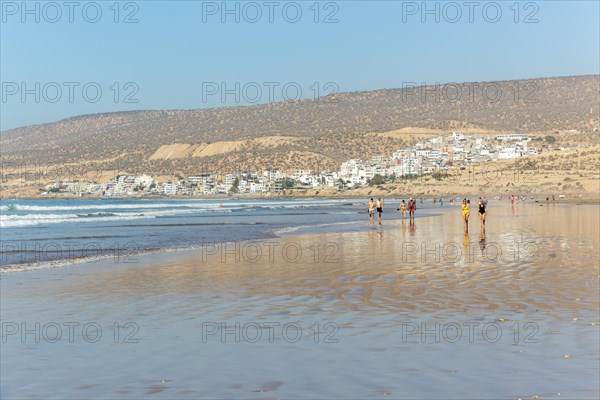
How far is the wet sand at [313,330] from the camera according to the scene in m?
7.89

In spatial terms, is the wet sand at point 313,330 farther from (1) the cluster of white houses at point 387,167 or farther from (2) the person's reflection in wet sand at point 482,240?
(1) the cluster of white houses at point 387,167

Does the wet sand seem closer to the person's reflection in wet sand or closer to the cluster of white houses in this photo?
the person's reflection in wet sand

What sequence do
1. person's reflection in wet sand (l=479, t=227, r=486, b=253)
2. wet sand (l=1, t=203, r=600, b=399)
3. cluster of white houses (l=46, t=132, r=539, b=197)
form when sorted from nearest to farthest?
1. wet sand (l=1, t=203, r=600, b=399)
2. person's reflection in wet sand (l=479, t=227, r=486, b=253)
3. cluster of white houses (l=46, t=132, r=539, b=197)

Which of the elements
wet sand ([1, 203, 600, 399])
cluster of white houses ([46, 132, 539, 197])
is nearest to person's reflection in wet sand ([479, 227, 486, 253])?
wet sand ([1, 203, 600, 399])

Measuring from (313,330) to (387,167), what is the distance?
159 metres

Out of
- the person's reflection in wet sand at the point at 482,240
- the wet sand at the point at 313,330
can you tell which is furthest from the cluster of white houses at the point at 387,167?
the wet sand at the point at 313,330

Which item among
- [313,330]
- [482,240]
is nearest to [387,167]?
[482,240]

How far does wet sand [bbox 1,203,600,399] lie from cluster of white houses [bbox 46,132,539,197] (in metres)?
137

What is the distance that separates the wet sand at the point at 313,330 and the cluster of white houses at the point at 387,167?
137043mm

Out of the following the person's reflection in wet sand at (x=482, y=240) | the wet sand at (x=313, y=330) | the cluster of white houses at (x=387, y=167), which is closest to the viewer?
the wet sand at (x=313, y=330)

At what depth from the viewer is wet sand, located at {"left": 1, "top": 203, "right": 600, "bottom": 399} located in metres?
7.89

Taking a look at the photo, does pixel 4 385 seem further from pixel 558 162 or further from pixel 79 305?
pixel 558 162

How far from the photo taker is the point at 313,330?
10.8m

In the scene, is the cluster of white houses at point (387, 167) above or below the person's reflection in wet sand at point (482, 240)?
above
